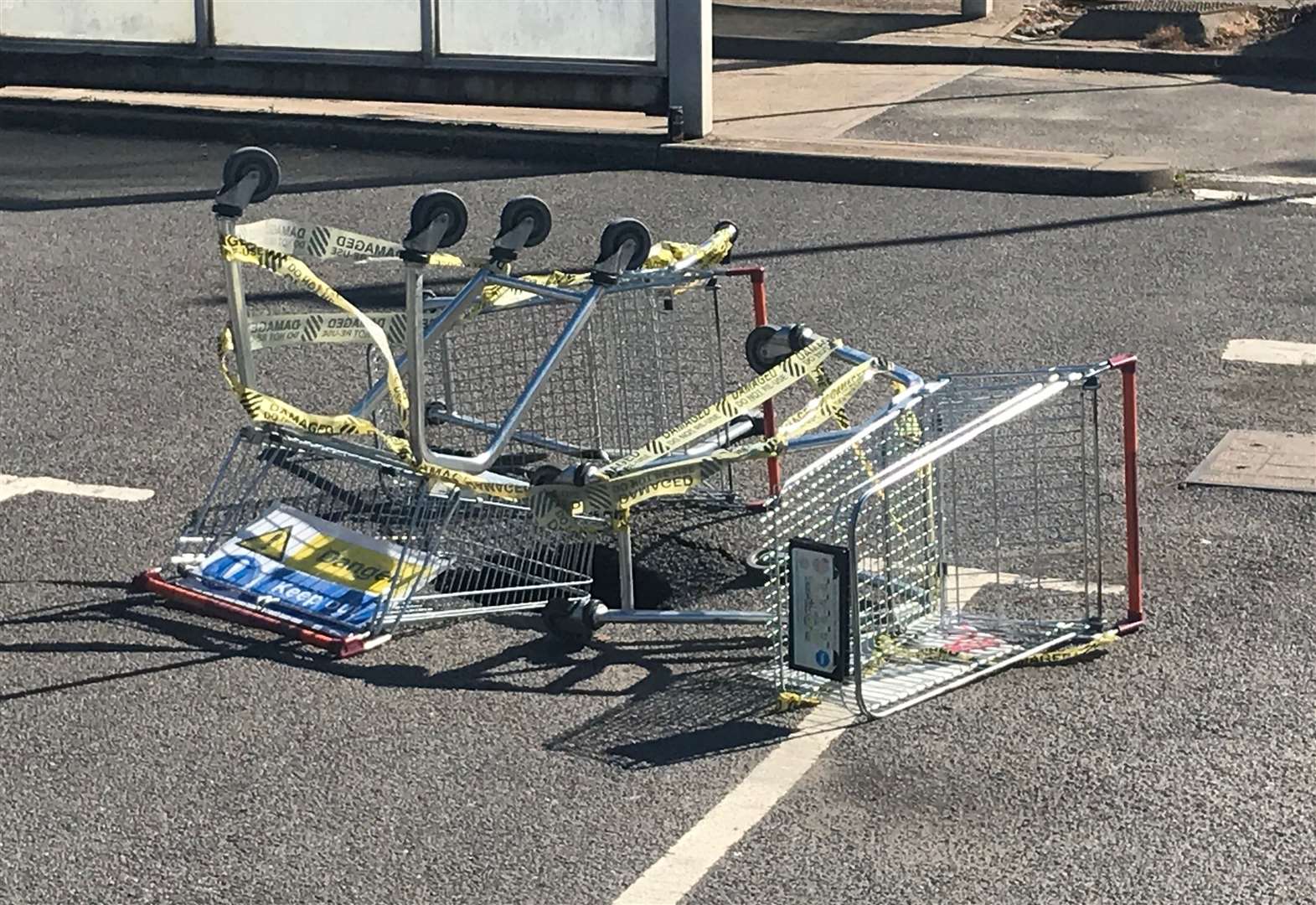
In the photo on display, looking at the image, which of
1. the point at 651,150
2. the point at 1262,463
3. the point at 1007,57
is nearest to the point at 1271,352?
the point at 1262,463

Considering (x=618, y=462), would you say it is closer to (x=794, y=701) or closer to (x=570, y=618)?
(x=570, y=618)

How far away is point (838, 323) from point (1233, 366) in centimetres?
179

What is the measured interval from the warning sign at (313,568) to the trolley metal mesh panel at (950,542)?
1135 mm

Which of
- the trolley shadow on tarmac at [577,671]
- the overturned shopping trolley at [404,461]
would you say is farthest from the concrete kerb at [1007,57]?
the trolley shadow on tarmac at [577,671]

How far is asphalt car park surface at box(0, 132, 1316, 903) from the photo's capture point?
4.62 m

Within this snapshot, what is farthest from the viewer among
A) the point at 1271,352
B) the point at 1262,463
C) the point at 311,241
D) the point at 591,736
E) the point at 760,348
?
the point at 1271,352

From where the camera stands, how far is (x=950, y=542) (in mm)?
→ 5957

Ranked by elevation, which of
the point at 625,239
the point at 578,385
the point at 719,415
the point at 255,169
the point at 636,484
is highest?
the point at 255,169

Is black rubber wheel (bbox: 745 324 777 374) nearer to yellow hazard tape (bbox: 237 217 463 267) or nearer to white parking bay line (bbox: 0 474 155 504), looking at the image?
yellow hazard tape (bbox: 237 217 463 267)

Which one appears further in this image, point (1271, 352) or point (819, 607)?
point (1271, 352)

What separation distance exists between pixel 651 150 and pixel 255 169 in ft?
24.2

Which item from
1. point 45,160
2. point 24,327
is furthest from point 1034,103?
point 24,327

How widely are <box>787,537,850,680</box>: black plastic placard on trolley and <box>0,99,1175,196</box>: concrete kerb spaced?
7.53 m

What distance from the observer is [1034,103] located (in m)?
15.2
